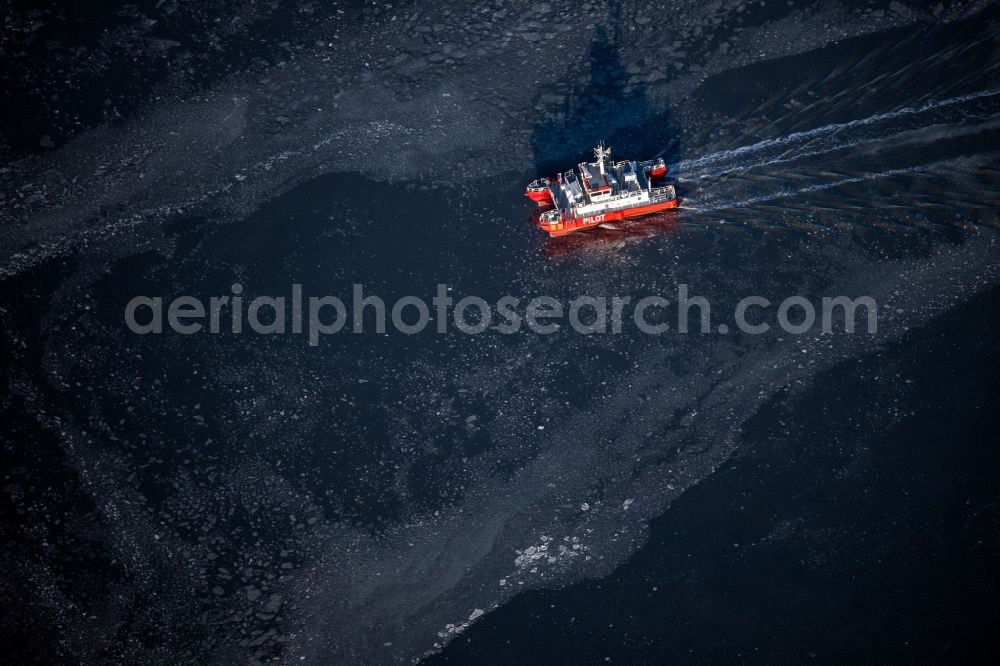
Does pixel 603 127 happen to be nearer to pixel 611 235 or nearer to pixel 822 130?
pixel 611 235

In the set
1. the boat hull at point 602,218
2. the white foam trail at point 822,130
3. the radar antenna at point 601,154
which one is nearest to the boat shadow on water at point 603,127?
the boat hull at point 602,218

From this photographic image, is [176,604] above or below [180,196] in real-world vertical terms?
below

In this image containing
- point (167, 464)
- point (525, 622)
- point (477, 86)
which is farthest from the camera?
point (477, 86)

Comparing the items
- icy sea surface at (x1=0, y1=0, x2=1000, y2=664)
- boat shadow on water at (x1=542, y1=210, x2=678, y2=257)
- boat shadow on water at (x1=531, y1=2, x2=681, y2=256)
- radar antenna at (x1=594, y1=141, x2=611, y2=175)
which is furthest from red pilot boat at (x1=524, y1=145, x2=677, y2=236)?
icy sea surface at (x1=0, y1=0, x2=1000, y2=664)

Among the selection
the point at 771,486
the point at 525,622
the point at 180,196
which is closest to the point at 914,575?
the point at 771,486

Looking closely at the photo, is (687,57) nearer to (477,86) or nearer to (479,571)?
(477,86)

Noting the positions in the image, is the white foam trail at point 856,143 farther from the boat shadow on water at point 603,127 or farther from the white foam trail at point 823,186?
the boat shadow on water at point 603,127
